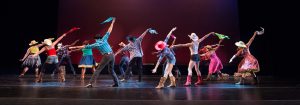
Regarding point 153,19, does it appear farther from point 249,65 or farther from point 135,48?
point 249,65

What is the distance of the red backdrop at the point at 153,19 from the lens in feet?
42.5

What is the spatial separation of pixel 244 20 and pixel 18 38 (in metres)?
10.1

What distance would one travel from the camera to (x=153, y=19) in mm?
13273

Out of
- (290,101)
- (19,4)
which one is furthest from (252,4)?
(19,4)

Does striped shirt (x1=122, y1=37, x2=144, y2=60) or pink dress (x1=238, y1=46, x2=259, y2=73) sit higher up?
striped shirt (x1=122, y1=37, x2=144, y2=60)

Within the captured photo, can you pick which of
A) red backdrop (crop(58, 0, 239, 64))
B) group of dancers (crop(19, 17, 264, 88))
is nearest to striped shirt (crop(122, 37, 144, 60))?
group of dancers (crop(19, 17, 264, 88))

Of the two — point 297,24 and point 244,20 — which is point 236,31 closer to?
point 244,20

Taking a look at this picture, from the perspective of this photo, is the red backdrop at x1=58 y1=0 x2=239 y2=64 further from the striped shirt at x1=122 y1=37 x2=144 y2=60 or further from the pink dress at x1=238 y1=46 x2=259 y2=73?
the pink dress at x1=238 y1=46 x2=259 y2=73

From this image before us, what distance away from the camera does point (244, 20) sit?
13.2m

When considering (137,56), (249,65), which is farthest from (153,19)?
(249,65)

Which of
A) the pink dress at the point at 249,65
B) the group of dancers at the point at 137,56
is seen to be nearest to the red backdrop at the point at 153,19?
the group of dancers at the point at 137,56

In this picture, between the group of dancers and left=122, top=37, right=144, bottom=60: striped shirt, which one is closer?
the group of dancers

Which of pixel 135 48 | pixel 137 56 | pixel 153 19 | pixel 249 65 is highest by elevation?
pixel 153 19

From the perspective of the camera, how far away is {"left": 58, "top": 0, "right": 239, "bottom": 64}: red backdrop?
42.5 ft
